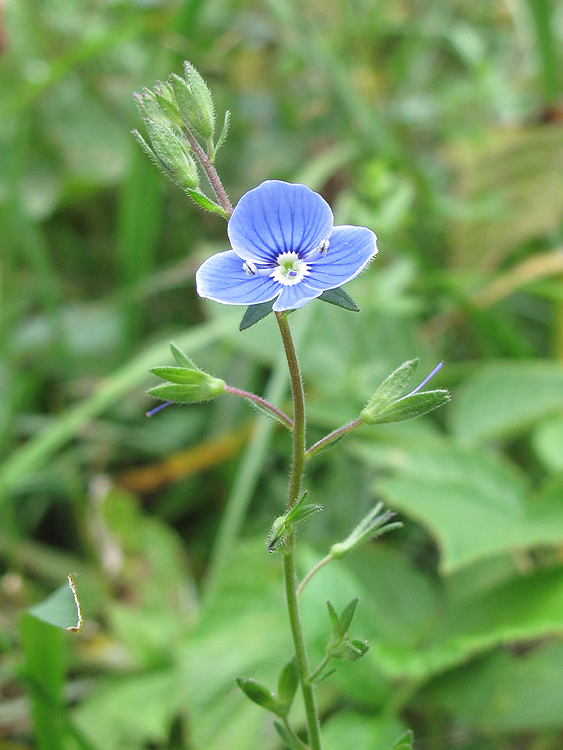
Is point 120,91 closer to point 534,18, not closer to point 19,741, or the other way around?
point 534,18

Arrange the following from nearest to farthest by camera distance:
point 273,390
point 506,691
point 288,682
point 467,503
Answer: point 288,682
point 506,691
point 467,503
point 273,390

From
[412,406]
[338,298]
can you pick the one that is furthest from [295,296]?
[412,406]

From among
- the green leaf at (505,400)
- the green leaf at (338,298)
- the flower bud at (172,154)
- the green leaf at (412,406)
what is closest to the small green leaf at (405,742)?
the green leaf at (412,406)

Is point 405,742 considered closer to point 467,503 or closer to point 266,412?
point 266,412

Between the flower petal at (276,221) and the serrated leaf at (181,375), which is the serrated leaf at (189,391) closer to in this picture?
the serrated leaf at (181,375)

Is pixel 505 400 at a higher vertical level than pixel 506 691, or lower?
higher

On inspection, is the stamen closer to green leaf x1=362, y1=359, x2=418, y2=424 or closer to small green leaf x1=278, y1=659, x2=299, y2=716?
green leaf x1=362, y1=359, x2=418, y2=424

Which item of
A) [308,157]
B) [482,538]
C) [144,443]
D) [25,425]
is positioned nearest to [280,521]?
[482,538]

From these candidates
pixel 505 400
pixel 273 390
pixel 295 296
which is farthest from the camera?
pixel 505 400
